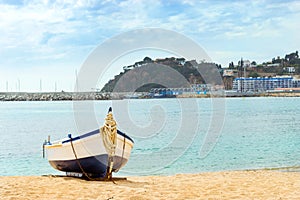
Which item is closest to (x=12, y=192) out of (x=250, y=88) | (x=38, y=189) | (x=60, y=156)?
(x=38, y=189)

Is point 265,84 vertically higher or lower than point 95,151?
higher

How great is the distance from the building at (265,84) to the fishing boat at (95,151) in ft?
546

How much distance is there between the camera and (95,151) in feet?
34.7

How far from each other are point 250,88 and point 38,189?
578 ft

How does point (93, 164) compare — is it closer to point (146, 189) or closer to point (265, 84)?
point (146, 189)

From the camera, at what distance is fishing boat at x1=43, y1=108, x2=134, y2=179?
1048 centimetres

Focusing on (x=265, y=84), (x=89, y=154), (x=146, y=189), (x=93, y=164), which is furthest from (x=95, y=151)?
(x=265, y=84)

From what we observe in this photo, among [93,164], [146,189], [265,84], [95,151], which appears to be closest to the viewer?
[146,189]

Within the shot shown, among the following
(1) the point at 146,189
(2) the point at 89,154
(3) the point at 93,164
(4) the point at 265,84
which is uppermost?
(4) the point at 265,84

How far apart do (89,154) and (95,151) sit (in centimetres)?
18

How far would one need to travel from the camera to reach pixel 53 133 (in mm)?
37500

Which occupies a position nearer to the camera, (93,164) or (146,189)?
(146,189)

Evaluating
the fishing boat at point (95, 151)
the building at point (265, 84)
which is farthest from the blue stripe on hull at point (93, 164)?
the building at point (265, 84)

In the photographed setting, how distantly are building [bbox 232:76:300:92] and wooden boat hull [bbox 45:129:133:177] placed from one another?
546 feet
